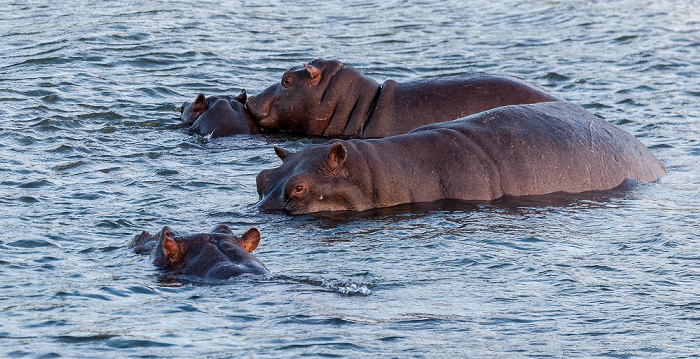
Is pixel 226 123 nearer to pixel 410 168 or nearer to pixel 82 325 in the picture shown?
pixel 410 168

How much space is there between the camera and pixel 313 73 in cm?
1263

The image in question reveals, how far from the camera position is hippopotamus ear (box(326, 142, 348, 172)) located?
29.3 feet

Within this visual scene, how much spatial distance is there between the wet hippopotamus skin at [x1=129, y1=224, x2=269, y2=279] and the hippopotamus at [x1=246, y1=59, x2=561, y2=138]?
17.8ft

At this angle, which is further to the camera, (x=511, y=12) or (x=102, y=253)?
(x=511, y=12)

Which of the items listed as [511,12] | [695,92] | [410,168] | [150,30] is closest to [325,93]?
[410,168]

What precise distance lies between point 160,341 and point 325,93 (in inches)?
290

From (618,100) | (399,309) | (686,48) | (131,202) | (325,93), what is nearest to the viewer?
(399,309)

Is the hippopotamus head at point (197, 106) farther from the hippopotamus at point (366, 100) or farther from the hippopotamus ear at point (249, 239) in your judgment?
the hippopotamus ear at point (249, 239)

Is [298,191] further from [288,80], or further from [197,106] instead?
[197,106]

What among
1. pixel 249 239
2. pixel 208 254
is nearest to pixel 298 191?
pixel 249 239

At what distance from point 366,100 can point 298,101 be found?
0.82 m

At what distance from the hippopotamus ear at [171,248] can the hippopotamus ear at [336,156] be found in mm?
2357

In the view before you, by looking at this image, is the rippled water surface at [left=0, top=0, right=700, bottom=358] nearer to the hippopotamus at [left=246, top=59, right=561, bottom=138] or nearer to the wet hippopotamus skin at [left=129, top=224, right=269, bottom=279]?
the wet hippopotamus skin at [left=129, top=224, right=269, bottom=279]

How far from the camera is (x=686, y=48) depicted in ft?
58.9
